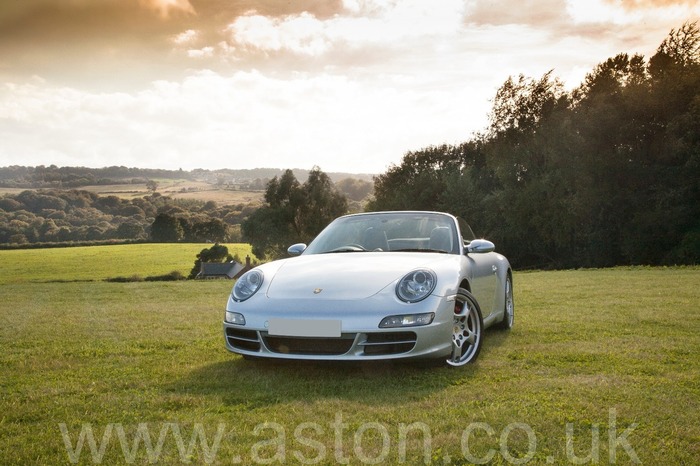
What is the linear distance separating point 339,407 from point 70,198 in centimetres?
5302

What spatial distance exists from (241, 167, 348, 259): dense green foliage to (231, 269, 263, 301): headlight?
5463cm

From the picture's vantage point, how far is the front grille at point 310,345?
16.8 ft

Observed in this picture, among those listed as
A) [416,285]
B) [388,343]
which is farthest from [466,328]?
[388,343]

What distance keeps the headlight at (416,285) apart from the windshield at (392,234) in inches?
42.9

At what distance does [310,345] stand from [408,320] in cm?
82

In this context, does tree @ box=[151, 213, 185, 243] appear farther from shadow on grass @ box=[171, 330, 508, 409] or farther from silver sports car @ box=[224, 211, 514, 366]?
shadow on grass @ box=[171, 330, 508, 409]

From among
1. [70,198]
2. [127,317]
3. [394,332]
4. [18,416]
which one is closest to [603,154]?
[127,317]

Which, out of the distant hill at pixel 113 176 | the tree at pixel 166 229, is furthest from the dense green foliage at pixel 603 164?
the tree at pixel 166 229

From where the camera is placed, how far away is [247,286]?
581 centimetres

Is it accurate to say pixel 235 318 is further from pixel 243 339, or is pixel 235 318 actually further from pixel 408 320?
pixel 408 320

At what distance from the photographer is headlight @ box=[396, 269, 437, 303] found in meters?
5.28

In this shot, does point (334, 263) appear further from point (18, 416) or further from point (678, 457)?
point (678, 457)

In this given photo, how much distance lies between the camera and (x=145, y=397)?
4465mm

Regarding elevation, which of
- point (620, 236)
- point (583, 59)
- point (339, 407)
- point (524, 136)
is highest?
point (583, 59)
